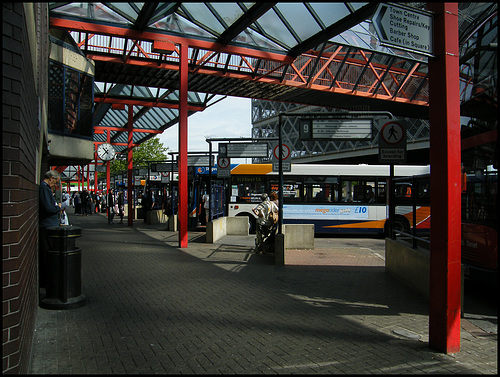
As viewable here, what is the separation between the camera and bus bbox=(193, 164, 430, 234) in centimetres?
1656

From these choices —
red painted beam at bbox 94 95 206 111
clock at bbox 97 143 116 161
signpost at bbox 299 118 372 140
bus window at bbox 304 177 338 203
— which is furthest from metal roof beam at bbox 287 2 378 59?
clock at bbox 97 143 116 161

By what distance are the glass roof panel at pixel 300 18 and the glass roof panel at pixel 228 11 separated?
119 cm

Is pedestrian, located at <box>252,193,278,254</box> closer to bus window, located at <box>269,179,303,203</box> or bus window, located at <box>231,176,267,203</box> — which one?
bus window, located at <box>269,179,303,203</box>

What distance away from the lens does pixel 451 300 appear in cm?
448

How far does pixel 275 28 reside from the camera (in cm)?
1303

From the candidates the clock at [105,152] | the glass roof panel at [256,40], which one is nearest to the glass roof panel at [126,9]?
the glass roof panel at [256,40]

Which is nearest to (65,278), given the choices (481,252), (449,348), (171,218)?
(449,348)

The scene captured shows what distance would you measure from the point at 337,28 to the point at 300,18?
1159 mm

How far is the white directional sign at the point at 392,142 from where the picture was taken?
7.82 metres

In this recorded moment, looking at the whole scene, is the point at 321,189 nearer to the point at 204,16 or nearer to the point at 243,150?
the point at 243,150

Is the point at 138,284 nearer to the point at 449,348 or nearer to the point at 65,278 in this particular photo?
the point at 65,278

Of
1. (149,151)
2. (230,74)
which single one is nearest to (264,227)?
(230,74)

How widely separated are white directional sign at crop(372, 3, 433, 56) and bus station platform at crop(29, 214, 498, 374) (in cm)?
326

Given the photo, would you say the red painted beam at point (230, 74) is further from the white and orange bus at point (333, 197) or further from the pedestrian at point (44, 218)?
the pedestrian at point (44, 218)
